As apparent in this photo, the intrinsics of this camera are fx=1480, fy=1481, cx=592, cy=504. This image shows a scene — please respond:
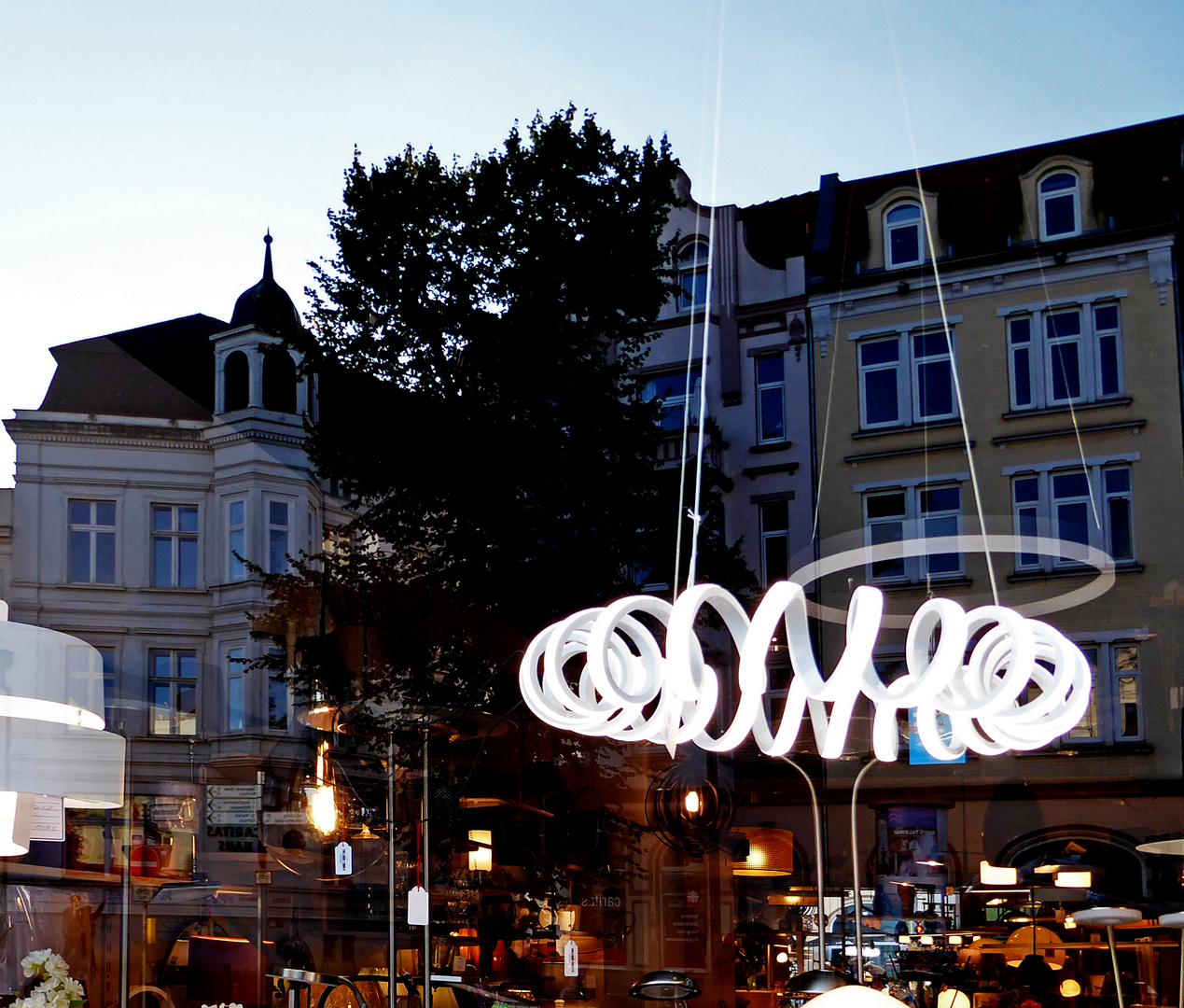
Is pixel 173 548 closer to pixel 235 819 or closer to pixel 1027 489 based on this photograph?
pixel 235 819

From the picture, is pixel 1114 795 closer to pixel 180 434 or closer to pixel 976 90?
pixel 976 90

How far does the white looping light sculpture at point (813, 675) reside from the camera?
10.8ft

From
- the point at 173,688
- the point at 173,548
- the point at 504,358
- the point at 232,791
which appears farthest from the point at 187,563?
the point at 504,358

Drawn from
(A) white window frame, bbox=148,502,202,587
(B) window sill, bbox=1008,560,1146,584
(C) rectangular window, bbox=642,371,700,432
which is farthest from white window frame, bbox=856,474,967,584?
(A) white window frame, bbox=148,502,202,587

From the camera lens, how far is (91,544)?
239 inches

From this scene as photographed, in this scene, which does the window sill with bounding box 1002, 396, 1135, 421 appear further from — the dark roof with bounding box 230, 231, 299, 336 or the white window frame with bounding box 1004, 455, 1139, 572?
the dark roof with bounding box 230, 231, 299, 336

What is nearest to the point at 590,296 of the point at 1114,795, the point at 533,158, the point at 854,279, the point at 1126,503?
the point at 533,158

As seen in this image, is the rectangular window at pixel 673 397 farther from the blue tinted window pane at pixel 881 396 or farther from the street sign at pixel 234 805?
the street sign at pixel 234 805

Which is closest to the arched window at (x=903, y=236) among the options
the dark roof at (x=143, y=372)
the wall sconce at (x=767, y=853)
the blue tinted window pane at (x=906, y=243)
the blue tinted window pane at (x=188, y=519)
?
the blue tinted window pane at (x=906, y=243)

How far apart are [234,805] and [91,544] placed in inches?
48.5

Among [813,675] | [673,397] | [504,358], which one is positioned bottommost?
[813,675]

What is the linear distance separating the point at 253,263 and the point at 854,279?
258 cm

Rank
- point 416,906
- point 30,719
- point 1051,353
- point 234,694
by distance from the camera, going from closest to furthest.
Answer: point 30,719 → point 416,906 → point 1051,353 → point 234,694

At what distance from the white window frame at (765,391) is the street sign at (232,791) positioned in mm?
2560
